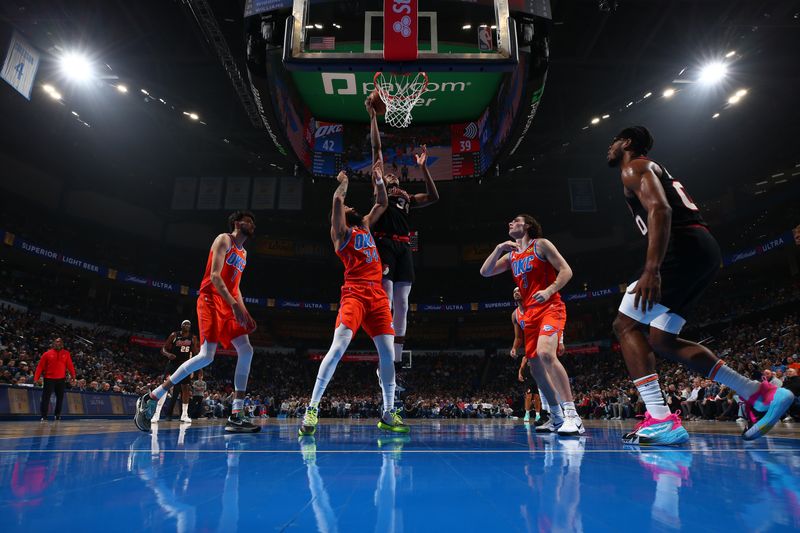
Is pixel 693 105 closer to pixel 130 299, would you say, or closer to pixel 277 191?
pixel 277 191

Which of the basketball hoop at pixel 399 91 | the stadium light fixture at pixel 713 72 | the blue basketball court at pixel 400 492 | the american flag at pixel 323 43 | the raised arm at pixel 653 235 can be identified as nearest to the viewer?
the blue basketball court at pixel 400 492

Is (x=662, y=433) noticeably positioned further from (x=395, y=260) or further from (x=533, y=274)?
(x=395, y=260)

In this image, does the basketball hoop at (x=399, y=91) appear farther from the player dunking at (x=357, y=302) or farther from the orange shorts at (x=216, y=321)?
→ the orange shorts at (x=216, y=321)

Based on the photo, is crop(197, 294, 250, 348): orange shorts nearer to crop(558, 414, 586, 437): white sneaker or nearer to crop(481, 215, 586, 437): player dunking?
crop(481, 215, 586, 437): player dunking

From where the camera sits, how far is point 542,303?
4531 millimetres

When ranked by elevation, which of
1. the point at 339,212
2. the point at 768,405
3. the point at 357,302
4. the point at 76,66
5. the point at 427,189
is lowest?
the point at 768,405

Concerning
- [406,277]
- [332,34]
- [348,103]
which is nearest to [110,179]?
[348,103]

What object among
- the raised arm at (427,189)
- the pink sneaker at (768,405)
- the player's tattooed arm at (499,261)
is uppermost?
the raised arm at (427,189)

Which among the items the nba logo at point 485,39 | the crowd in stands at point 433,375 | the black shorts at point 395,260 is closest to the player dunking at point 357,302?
the black shorts at point 395,260

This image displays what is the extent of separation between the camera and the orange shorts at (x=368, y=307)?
4.16m

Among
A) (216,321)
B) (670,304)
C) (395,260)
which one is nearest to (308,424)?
(216,321)

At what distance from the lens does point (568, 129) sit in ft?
56.9

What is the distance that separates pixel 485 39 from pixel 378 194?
113 inches

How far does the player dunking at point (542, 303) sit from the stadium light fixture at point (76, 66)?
15.1 meters
